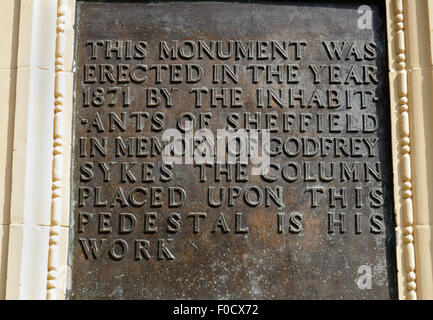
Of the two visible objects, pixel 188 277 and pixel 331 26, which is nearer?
pixel 188 277

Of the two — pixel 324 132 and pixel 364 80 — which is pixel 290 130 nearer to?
pixel 324 132

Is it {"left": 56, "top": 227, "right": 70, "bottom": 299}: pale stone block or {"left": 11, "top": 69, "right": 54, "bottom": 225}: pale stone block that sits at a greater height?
{"left": 11, "top": 69, "right": 54, "bottom": 225}: pale stone block

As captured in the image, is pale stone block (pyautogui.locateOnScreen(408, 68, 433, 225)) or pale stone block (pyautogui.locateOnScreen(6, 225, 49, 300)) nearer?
pale stone block (pyautogui.locateOnScreen(6, 225, 49, 300))

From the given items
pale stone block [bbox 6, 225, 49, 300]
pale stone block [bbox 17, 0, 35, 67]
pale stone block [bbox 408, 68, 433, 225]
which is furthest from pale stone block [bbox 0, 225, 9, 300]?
pale stone block [bbox 408, 68, 433, 225]

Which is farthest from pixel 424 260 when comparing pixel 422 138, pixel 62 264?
pixel 62 264

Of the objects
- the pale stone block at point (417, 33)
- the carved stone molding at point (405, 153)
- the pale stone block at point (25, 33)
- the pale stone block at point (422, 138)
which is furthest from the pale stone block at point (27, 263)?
the pale stone block at point (417, 33)

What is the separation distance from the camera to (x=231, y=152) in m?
5.64

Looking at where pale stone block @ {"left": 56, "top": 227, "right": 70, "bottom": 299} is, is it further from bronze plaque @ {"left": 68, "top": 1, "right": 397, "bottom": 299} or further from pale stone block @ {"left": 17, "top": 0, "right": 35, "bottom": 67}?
pale stone block @ {"left": 17, "top": 0, "right": 35, "bottom": 67}

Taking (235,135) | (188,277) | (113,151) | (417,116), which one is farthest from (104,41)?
(417,116)

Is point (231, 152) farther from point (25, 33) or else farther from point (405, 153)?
point (25, 33)

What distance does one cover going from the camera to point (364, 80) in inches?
229

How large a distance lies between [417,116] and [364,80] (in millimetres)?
555

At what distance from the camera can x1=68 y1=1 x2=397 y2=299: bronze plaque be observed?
545cm

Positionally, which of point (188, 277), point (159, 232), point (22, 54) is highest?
point (22, 54)
